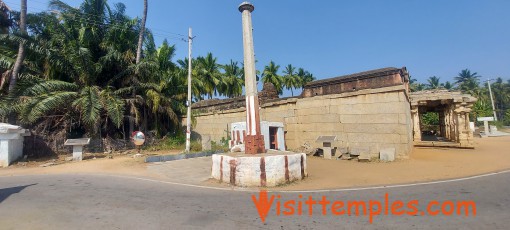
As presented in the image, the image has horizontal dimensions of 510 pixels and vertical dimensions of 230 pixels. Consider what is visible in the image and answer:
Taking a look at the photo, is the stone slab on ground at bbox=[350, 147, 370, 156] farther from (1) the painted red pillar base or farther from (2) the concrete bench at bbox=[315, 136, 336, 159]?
(1) the painted red pillar base

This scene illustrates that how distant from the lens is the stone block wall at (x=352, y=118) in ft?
36.6

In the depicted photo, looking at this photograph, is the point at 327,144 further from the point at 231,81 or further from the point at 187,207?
the point at 231,81

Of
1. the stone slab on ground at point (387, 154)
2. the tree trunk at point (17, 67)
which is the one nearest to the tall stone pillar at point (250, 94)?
the stone slab on ground at point (387, 154)

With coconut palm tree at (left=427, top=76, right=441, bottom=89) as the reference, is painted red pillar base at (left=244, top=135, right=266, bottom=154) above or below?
below

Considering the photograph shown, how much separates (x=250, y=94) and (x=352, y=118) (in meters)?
6.53

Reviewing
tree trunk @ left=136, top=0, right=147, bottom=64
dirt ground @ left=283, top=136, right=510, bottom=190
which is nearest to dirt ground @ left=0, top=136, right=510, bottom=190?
dirt ground @ left=283, top=136, right=510, bottom=190

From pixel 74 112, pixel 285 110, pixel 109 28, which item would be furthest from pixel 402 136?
pixel 109 28

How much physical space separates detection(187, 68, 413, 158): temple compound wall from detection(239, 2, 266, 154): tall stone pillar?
6.03m

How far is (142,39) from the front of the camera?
19.3 m

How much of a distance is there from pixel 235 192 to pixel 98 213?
3101 millimetres

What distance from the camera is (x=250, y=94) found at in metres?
8.62

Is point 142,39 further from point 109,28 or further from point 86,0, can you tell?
point 86,0

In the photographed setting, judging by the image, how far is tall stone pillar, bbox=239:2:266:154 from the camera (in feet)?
27.5

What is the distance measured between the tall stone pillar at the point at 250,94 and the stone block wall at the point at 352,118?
619 cm
